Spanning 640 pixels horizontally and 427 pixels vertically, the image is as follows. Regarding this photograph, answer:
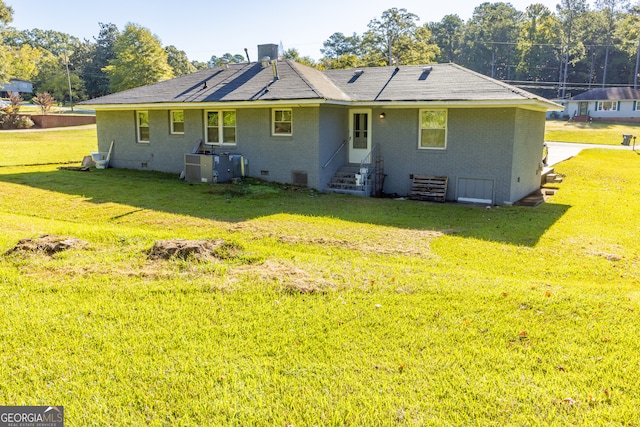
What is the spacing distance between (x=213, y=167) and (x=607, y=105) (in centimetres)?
5202

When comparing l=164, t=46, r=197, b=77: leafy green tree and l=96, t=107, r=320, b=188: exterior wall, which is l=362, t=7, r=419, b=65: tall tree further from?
l=164, t=46, r=197, b=77: leafy green tree

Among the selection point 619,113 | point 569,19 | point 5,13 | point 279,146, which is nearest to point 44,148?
point 279,146

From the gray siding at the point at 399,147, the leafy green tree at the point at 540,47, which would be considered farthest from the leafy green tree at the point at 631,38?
the gray siding at the point at 399,147

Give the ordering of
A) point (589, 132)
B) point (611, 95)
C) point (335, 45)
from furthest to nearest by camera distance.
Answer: point (335, 45) → point (611, 95) → point (589, 132)

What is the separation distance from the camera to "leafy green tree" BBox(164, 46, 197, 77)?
76.2 metres

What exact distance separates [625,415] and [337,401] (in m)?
2.11

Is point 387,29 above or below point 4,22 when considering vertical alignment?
above

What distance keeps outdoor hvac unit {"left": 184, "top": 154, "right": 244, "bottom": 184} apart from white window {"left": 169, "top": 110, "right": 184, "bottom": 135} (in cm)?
222

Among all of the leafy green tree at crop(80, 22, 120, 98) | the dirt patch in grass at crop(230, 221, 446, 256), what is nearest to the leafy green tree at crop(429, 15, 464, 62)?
the leafy green tree at crop(80, 22, 120, 98)

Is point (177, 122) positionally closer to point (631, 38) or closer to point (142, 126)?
point (142, 126)

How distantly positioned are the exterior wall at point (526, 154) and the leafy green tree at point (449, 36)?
250ft

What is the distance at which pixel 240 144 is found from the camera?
1642 centimetres

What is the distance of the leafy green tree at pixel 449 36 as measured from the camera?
87.9 meters

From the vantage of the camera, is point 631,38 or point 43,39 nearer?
point 631,38
